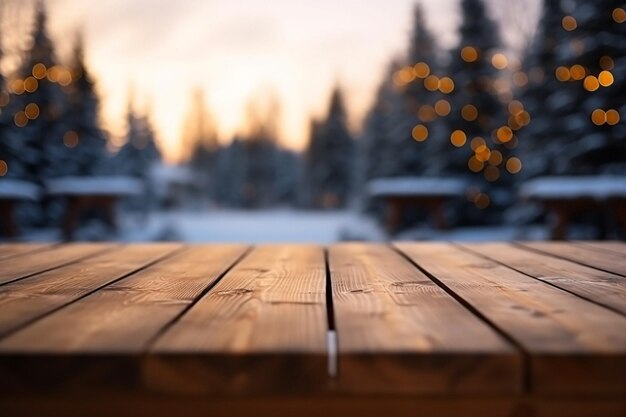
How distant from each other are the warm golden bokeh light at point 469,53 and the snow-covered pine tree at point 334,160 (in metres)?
21.2

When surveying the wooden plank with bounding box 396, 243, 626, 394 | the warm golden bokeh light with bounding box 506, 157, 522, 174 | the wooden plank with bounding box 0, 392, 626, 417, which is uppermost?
the warm golden bokeh light with bounding box 506, 157, 522, 174

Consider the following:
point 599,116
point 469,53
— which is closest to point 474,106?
point 469,53

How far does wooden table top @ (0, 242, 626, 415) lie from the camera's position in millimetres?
682

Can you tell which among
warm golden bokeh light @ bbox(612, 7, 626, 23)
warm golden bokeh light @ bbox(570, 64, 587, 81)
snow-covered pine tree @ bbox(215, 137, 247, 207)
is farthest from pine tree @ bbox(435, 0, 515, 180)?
snow-covered pine tree @ bbox(215, 137, 247, 207)

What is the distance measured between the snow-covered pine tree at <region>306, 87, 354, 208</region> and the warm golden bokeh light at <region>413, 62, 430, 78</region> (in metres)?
18.8

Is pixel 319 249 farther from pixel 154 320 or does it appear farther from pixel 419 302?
pixel 154 320

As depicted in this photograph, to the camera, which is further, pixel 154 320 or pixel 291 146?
pixel 291 146

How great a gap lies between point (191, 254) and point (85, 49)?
15.7m

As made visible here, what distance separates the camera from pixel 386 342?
0.72 meters

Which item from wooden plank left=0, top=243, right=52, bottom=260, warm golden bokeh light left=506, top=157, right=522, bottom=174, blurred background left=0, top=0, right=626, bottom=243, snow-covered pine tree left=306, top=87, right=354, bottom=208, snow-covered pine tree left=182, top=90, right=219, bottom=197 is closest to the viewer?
wooden plank left=0, top=243, right=52, bottom=260

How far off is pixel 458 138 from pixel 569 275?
39.9 ft

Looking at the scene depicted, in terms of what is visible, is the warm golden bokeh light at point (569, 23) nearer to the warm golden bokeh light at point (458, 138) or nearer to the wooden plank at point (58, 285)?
the warm golden bokeh light at point (458, 138)

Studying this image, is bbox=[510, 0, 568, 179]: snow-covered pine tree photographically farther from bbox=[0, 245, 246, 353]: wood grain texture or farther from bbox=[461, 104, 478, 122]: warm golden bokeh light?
bbox=[0, 245, 246, 353]: wood grain texture

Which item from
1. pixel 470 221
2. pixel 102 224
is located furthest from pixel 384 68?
pixel 102 224
